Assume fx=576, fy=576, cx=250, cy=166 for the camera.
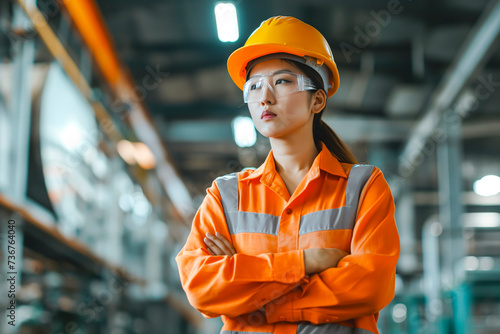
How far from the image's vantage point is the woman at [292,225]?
5.41 feet

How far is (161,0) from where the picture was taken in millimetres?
7367

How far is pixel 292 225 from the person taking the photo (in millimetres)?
1759

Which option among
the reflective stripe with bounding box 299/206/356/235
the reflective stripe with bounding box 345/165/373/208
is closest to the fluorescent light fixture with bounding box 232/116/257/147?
the reflective stripe with bounding box 345/165/373/208

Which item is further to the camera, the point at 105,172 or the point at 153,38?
the point at 105,172

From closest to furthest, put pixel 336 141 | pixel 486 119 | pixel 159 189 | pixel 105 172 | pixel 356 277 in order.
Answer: pixel 356 277 → pixel 336 141 → pixel 105 172 → pixel 486 119 → pixel 159 189

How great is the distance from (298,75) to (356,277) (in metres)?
0.66

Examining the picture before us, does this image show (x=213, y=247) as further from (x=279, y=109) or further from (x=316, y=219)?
(x=279, y=109)

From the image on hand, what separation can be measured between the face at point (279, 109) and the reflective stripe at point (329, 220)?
0.29 meters

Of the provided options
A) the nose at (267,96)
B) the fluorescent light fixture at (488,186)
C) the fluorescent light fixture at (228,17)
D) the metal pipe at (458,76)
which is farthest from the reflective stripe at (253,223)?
the fluorescent light fixture at (488,186)

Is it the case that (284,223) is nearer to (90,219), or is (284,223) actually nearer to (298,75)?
(298,75)

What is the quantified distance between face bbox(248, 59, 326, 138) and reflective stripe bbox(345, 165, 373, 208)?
0.76ft

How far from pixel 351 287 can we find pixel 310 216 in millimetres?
252

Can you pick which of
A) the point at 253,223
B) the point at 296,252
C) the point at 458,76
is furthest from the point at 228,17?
the point at 296,252

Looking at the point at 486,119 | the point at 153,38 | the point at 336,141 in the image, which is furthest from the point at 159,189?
the point at 336,141
